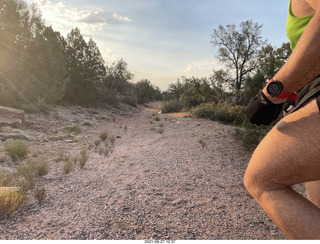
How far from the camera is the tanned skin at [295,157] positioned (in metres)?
0.81

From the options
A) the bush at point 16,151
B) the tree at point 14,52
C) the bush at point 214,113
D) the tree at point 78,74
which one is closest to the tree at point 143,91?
the tree at point 78,74

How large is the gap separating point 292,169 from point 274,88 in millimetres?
385

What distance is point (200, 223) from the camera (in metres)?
2.35

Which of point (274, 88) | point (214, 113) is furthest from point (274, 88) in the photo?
point (214, 113)

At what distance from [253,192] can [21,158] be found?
5.40 meters

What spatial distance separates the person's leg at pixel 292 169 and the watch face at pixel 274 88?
0.14 metres

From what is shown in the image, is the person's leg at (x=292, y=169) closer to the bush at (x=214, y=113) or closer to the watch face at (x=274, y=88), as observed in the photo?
the watch face at (x=274, y=88)

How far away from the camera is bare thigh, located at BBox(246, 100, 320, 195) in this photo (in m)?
0.80

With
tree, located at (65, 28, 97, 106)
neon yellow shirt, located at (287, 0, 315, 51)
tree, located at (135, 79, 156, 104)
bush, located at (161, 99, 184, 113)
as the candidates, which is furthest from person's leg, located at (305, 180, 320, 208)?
tree, located at (135, 79, 156, 104)

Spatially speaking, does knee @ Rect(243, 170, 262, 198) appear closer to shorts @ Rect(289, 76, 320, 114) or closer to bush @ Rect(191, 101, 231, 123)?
shorts @ Rect(289, 76, 320, 114)

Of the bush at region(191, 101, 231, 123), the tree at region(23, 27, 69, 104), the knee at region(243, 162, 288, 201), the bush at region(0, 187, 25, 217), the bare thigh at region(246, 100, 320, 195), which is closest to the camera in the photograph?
the bare thigh at region(246, 100, 320, 195)

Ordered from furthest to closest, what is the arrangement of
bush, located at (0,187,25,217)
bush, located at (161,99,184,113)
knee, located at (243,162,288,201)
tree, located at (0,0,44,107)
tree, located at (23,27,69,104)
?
bush, located at (161,99,184,113) < tree, located at (23,27,69,104) < tree, located at (0,0,44,107) < bush, located at (0,187,25,217) < knee, located at (243,162,288,201)

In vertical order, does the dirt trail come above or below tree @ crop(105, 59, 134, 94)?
below

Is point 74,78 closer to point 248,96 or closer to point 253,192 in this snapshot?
point 248,96
